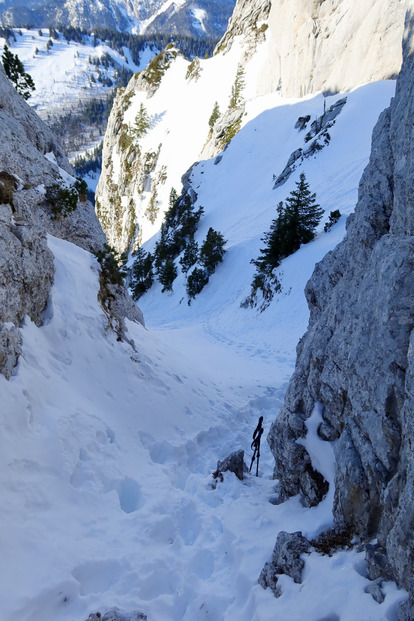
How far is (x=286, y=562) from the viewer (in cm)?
513

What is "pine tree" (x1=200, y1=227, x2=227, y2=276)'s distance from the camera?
117ft

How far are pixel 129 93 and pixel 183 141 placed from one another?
35.5 meters

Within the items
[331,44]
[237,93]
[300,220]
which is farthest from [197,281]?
[237,93]

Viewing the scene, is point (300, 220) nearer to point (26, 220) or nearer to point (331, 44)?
point (26, 220)

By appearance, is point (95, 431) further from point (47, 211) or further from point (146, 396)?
point (47, 211)

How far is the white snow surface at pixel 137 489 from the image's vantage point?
16.5 feet

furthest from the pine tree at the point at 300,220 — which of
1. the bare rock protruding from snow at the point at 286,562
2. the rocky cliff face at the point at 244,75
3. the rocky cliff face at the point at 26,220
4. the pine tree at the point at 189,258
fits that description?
the rocky cliff face at the point at 244,75

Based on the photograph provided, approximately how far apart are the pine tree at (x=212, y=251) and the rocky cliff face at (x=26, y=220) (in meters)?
16.6

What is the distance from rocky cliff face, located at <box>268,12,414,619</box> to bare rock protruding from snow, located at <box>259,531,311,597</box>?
0.66m

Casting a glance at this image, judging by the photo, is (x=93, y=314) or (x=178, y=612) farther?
(x=93, y=314)

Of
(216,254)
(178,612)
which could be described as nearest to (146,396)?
(178,612)

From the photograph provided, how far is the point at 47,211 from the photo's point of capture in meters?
15.5

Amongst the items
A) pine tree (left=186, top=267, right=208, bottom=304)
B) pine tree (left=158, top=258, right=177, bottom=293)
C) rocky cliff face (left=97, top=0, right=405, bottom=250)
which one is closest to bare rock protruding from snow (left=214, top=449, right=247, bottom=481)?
pine tree (left=186, top=267, right=208, bottom=304)

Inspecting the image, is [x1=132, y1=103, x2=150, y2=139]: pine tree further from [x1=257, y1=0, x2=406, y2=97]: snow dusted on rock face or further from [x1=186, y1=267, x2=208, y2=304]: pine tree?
[x1=186, y1=267, x2=208, y2=304]: pine tree
